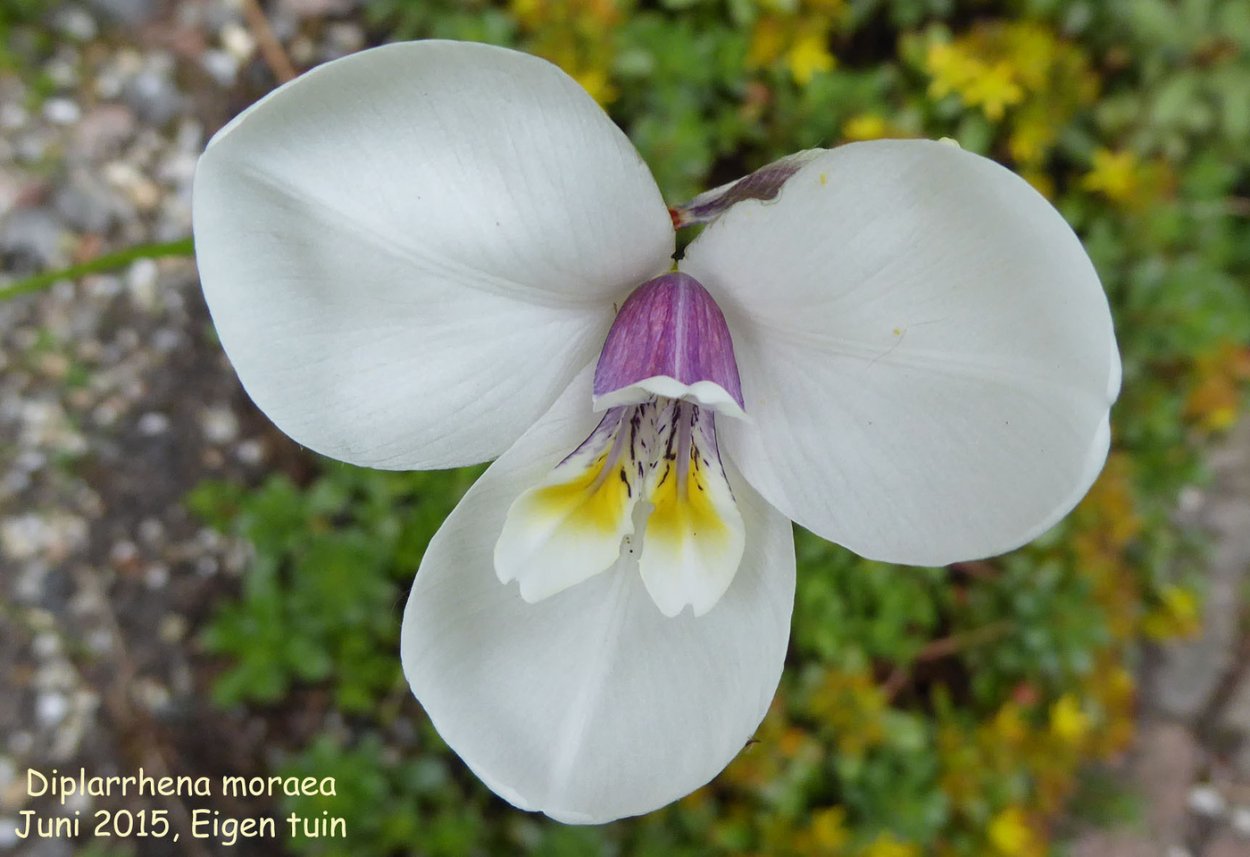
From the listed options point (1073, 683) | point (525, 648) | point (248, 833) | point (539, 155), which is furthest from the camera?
point (1073, 683)

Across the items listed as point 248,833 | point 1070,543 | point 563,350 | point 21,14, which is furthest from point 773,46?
point 248,833

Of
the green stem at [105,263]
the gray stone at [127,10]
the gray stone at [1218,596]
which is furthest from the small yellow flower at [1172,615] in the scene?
the gray stone at [127,10]

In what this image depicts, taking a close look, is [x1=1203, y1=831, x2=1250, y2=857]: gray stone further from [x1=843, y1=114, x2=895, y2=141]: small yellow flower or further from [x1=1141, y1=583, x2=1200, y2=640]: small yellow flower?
[x1=843, y1=114, x2=895, y2=141]: small yellow flower

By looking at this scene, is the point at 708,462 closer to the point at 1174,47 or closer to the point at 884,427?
the point at 884,427

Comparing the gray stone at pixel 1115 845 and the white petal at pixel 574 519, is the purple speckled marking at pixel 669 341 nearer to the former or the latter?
the white petal at pixel 574 519

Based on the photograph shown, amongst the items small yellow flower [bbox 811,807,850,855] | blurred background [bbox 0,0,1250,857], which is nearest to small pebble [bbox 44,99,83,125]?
blurred background [bbox 0,0,1250,857]
